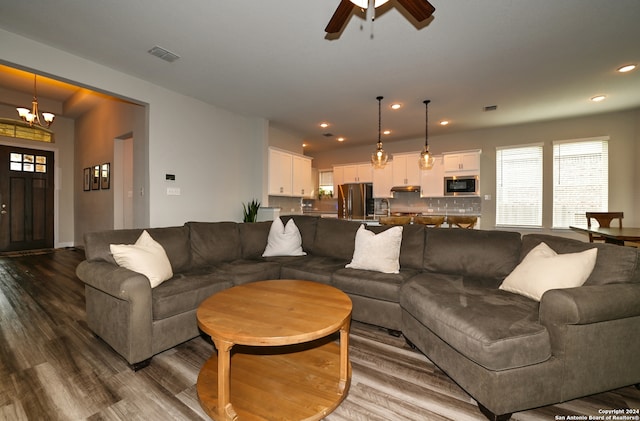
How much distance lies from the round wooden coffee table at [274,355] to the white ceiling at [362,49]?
2.38 m

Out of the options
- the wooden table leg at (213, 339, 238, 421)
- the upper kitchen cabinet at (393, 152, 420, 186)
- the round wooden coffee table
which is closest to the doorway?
the round wooden coffee table

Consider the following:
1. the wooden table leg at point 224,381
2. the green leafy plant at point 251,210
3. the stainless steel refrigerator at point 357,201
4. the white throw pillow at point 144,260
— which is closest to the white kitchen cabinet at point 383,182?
the stainless steel refrigerator at point 357,201

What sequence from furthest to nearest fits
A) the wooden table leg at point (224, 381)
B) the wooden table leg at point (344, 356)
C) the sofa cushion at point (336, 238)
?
the sofa cushion at point (336, 238), the wooden table leg at point (344, 356), the wooden table leg at point (224, 381)

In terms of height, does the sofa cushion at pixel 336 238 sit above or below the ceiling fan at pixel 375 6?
below

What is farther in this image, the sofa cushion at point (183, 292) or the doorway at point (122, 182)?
the doorway at point (122, 182)

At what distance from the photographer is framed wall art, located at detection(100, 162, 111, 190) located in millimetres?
5406

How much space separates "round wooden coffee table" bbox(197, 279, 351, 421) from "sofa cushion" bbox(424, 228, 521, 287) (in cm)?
127

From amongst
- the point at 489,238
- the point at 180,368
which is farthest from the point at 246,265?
the point at 489,238

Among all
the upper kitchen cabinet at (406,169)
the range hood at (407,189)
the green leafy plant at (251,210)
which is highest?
the upper kitchen cabinet at (406,169)

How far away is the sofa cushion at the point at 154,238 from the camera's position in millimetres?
2244

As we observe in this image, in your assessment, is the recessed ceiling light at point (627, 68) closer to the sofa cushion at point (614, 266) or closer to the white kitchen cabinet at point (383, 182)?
the sofa cushion at point (614, 266)

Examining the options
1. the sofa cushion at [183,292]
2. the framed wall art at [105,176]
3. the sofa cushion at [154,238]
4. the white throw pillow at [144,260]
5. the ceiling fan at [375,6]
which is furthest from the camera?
the framed wall art at [105,176]

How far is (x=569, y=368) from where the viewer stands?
142 cm

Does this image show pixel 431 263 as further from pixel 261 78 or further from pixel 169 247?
pixel 261 78
